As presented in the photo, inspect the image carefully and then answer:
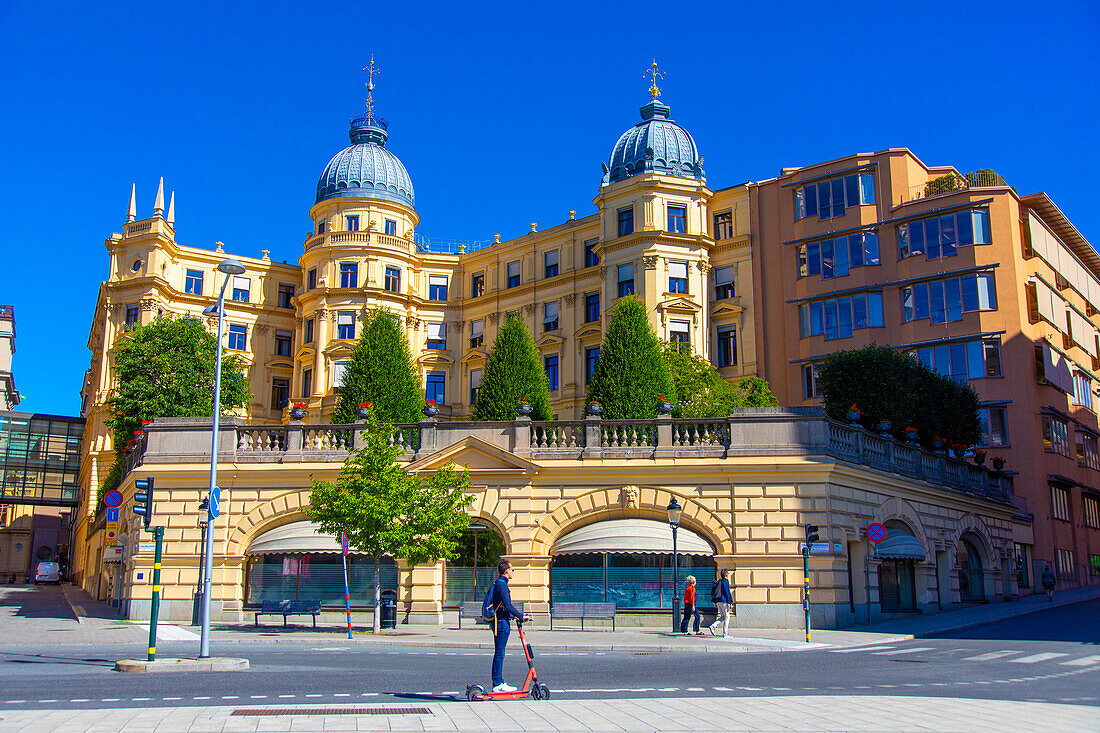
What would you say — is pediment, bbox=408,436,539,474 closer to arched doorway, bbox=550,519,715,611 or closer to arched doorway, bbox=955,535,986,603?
arched doorway, bbox=550,519,715,611

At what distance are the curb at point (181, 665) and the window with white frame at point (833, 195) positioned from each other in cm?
4712

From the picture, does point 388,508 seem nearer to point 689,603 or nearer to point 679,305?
point 689,603

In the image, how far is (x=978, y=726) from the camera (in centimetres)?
1149

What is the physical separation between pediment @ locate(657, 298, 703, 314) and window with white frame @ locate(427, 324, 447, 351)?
19.1m

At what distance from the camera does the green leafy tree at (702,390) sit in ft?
150

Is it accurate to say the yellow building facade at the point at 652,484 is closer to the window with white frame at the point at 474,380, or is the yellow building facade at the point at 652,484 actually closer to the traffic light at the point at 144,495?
the traffic light at the point at 144,495

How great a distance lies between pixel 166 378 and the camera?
48.2 meters

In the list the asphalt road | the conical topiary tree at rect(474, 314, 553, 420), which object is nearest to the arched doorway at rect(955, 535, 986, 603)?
the asphalt road

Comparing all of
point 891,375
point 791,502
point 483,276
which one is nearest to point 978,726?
point 791,502

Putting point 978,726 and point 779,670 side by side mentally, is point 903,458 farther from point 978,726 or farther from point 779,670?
point 978,726

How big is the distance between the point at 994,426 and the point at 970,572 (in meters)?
13.8

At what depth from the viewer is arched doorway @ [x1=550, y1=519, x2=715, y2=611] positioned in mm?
29922

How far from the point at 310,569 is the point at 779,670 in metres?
18.5

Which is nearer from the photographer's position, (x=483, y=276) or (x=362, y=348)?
(x=362, y=348)
